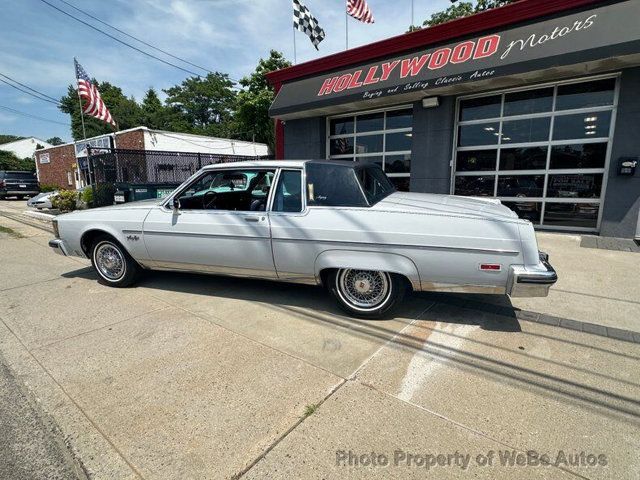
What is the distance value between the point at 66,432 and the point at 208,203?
2830 millimetres

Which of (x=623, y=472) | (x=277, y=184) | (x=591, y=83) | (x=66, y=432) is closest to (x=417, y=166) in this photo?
(x=591, y=83)

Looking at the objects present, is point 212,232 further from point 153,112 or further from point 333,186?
point 153,112

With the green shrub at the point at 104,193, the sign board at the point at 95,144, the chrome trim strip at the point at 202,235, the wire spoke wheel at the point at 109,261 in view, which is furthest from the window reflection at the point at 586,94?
the sign board at the point at 95,144

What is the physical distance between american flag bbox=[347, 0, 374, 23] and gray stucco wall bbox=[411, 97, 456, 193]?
4323 mm

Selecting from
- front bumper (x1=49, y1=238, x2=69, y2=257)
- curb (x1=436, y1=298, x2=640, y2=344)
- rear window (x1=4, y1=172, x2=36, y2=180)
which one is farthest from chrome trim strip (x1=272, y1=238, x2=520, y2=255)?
rear window (x1=4, y1=172, x2=36, y2=180)

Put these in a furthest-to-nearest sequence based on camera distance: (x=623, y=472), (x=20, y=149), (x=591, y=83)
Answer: (x=20, y=149) < (x=591, y=83) < (x=623, y=472)

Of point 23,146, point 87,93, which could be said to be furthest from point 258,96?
point 23,146

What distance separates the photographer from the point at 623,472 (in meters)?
1.76

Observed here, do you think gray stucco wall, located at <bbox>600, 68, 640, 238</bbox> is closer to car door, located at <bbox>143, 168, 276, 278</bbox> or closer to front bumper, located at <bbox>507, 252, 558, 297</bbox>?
front bumper, located at <bbox>507, 252, 558, 297</bbox>

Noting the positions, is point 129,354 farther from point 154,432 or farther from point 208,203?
point 208,203

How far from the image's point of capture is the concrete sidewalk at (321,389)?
6.14 ft

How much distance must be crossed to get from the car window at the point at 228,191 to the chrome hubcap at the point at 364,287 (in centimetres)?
124

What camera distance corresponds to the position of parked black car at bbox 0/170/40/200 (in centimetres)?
2141

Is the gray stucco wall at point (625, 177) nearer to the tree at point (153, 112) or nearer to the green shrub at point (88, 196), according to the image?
the green shrub at point (88, 196)
